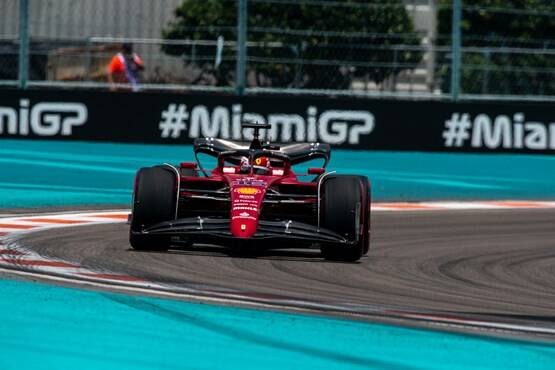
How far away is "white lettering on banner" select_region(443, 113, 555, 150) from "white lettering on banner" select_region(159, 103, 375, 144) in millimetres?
1114

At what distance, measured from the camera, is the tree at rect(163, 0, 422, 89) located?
1844 cm

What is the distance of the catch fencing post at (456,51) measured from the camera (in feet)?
60.9

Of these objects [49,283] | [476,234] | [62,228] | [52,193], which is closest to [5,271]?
[49,283]

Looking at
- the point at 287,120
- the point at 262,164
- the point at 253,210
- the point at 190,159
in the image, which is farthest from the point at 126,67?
the point at 253,210

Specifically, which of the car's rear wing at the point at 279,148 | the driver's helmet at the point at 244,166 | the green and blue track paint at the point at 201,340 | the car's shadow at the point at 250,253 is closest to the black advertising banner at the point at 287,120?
the car's rear wing at the point at 279,148

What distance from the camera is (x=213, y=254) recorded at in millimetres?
9758

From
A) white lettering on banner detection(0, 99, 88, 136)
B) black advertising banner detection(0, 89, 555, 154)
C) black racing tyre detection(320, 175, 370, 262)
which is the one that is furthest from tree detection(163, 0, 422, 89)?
black racing tyre detection(320, 175, 370, 262)

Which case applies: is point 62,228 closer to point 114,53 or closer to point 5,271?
point 5,271

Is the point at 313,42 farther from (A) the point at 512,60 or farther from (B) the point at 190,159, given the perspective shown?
(A) the point at 512,60

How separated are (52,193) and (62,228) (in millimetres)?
3504

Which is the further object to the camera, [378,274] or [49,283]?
[378,274]

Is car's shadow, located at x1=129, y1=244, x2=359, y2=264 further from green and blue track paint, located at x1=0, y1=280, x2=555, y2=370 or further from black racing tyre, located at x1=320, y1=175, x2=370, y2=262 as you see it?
green and blue track paint, located at x1=0, y1=280, x2=555, y2=370

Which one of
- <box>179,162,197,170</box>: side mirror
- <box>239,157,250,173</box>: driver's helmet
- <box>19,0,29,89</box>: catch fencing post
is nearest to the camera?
<box>239,157,250,173</box>: driver's helmet

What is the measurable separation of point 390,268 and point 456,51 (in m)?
9.85
